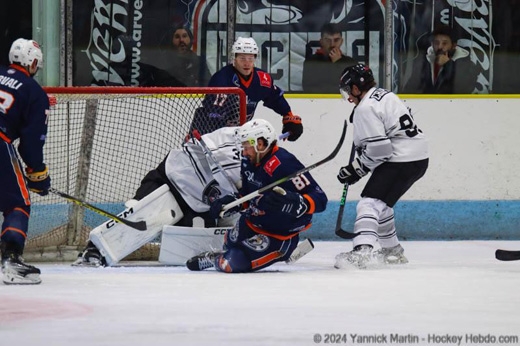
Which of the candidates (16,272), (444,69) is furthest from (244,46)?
(16,272)

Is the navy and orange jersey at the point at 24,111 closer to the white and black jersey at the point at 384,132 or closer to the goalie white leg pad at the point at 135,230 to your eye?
the goalie white leg pad at the point at 135,230

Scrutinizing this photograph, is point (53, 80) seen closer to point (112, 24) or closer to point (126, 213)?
point (112, 24)

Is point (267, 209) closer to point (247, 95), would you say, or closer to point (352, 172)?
point (352, 172)

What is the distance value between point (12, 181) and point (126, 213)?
1.08 metres

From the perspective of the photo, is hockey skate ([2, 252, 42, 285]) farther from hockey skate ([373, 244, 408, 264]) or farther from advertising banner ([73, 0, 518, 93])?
advertising banner ([73, 0, 518, 93])

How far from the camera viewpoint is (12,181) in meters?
5.46

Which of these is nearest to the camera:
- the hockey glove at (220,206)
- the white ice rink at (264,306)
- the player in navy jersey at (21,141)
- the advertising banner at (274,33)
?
the white ice rink at (264,306)

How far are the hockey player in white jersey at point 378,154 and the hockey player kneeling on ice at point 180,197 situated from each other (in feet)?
2.00

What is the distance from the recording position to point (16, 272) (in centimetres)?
533

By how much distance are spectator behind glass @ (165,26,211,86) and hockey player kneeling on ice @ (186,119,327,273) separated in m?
2.17

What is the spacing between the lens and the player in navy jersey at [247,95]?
699 cm

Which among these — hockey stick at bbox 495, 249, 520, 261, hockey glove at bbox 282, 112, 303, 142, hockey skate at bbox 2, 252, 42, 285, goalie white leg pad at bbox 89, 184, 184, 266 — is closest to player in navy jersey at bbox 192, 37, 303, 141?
hockey glove at bbox 282, 112, 303, 142

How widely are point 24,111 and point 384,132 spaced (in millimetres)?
1922

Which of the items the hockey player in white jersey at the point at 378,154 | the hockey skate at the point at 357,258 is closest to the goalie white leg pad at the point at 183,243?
the hockey skate at the point at 357,258
